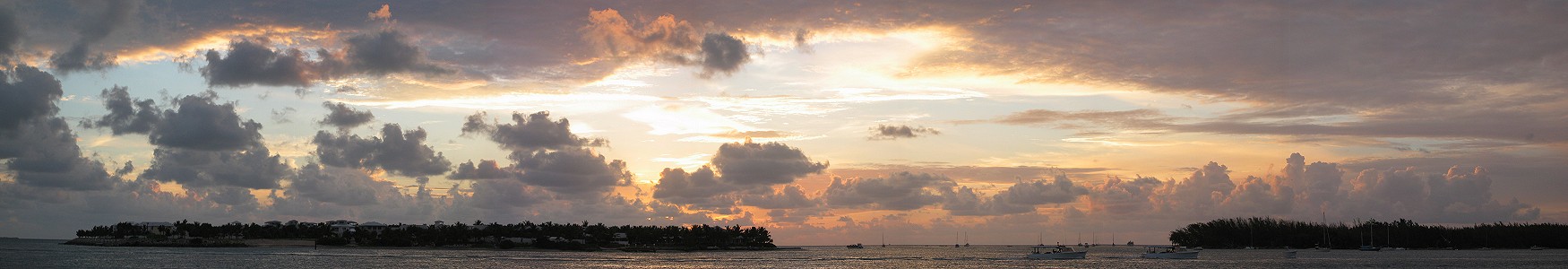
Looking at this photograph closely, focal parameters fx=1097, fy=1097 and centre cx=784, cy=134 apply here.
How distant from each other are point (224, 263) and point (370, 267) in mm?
29460

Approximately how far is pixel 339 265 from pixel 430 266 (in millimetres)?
14194

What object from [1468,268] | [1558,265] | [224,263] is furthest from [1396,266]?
[224,263]

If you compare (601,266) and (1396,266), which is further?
(1396,266)

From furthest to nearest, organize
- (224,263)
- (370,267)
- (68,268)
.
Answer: (224,263) < (370,267) < (68,268)

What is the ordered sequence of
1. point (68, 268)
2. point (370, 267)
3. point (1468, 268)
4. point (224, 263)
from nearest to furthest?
point (68, 268) < point (370, 267) < point (224, 263) < point (1468, 268)

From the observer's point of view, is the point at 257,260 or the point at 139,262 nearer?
the point at 139,262

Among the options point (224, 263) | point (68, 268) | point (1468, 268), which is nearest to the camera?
point (68, 268)

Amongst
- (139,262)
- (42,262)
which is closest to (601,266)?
(139,262)

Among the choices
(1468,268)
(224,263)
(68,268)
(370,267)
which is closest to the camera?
(68,268)

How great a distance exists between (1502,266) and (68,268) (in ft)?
771

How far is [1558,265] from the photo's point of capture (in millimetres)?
194625

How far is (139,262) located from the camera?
174 meters

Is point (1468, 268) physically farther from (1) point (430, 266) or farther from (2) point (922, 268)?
(1) point (430, 266)

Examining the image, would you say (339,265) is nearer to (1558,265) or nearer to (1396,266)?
(1396,266)
